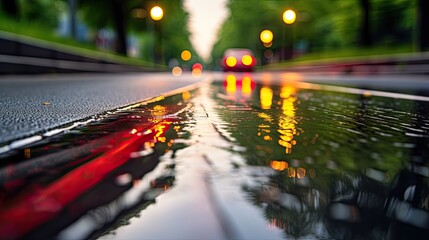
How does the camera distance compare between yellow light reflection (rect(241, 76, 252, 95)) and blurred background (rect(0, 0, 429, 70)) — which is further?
blurred background (rect(0, 0, 429, 70))

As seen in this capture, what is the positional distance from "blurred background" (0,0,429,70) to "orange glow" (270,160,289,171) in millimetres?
14202

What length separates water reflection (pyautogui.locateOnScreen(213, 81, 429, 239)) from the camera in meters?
1.87

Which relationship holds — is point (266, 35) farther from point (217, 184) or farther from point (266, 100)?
point (217, 184)

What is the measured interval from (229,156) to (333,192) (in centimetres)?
91

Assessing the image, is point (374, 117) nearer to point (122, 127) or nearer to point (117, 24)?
point (122, 127)

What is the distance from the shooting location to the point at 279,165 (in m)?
2.83

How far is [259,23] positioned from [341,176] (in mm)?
64439

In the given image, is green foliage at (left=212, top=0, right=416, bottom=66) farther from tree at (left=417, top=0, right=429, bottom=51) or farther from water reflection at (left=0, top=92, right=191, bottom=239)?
water reflection at (left=0, top=92, right=191, bottom=239)

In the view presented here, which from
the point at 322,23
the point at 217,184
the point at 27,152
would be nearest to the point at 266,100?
the point at 27,152

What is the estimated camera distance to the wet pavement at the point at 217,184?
71.3 inches

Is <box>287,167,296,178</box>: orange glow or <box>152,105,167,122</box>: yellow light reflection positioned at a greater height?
<box>152,105,167,122</box>: yellow light reflection

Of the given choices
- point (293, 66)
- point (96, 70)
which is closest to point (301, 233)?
point (96, 70)

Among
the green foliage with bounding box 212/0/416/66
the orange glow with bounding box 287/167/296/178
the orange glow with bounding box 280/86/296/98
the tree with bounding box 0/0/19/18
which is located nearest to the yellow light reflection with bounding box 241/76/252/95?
the orange glow with bounding box 280/86/296/98

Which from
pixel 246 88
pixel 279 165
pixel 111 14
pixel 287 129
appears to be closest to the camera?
pixel 279 165
